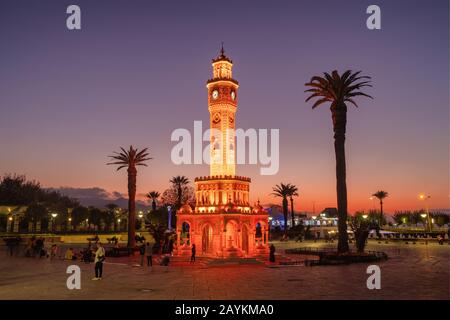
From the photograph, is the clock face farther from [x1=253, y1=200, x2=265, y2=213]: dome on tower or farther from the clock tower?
[x1=253, y1=200, x2=265, y2=213]: dome on tower

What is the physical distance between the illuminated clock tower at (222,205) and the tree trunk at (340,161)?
11.6 m

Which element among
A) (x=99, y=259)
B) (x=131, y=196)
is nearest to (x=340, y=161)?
(x=99, y=259)

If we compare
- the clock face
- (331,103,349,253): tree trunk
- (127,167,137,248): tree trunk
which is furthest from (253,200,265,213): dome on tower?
(127,167,137,248): tree trunk

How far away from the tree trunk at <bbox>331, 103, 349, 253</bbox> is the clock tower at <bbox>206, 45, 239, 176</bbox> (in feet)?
46.5

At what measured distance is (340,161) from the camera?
36.3 metres

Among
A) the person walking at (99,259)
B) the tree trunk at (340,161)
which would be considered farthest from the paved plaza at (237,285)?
the tree trunk at (340,161)

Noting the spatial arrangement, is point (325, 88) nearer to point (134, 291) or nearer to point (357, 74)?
point (357, 74)

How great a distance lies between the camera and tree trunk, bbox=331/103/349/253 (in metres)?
35.5

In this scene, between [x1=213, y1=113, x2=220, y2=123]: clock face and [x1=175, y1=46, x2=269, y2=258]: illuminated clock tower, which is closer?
[x1=175, y1=46, x2=269, y2=258]: illuminated clock tower

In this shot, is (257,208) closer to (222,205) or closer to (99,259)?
(222,205)

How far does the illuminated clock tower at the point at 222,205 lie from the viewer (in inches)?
1721
